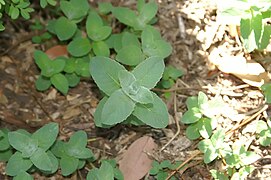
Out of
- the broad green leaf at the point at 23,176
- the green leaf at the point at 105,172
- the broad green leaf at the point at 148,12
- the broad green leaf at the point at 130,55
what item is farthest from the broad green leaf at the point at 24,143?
the broad green leaf at the point at 148,12

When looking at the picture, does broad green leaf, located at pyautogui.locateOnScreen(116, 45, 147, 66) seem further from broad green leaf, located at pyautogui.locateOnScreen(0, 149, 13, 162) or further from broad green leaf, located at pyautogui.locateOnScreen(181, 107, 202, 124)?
broad green leaf, located at pyautogui.locateOnScreen(0, 149, 13, 162)

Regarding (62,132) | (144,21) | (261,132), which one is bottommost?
(62,132)

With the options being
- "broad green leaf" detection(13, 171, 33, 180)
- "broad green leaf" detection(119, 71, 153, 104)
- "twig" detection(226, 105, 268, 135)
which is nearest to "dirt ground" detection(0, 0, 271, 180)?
"twig" detection(226, 105, 268, 135)

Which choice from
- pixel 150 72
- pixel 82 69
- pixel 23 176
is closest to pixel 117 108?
pixel 150 72

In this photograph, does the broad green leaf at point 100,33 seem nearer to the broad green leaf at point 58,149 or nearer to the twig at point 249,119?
the broad green leaf at point 58,149

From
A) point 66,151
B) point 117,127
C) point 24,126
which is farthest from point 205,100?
point 24,126

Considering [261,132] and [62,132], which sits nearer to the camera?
[261,132]

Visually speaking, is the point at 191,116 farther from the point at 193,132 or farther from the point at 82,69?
the point at 82,69

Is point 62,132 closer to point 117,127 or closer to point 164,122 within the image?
point 117,127
